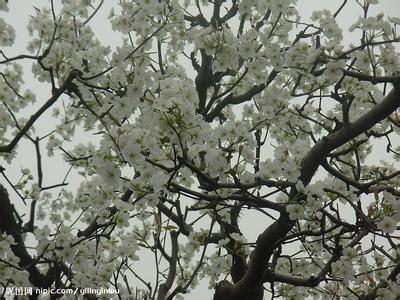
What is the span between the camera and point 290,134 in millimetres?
5742

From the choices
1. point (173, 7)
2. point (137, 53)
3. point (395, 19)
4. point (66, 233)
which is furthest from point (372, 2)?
point (66, 233)

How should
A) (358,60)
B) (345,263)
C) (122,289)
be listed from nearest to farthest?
(358,60), (345,263), (122,289)

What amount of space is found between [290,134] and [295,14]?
1613 millimetres

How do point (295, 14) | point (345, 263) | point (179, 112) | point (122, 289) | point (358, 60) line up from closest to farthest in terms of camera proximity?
1. point (179, 112)
2. point (358, 60)
3. point (345, 263)
4. point (295, 14)
5. point (122, 289)

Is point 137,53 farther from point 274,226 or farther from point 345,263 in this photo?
point 345,263

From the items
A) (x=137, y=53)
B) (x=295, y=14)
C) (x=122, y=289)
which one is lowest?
(x=122, y=289)

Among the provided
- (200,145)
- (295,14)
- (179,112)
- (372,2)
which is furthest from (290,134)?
(179,112)

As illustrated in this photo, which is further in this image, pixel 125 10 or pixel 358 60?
pixel 125 10

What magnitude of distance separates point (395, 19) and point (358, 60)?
1.50 feet

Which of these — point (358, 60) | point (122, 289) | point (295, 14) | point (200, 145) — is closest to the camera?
point (200, 145)

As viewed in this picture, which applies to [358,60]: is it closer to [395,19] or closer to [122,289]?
[395,19]

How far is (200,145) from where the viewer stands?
350cm

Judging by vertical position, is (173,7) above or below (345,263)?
above

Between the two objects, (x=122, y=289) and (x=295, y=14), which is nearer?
(x=295, y=14)
